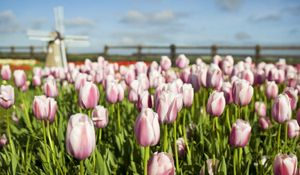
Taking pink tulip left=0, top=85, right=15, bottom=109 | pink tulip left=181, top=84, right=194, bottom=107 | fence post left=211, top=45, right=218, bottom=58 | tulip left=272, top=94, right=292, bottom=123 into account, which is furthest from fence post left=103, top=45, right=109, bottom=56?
tulip left=272, top=94, right=292, bottom=123

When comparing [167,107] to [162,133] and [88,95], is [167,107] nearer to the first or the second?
[88,95]

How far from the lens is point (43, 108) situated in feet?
8.46

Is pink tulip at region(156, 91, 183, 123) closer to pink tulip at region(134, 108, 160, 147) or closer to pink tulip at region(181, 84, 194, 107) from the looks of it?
pink tulip at region(134, 108, 160, 147)

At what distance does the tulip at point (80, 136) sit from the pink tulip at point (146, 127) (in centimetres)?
23

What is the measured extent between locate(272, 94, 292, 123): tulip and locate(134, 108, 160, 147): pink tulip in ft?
3.21

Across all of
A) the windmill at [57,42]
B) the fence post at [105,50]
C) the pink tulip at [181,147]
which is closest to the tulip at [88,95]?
the pink tulip at [181,147]

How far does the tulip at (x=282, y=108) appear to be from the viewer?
243 cm

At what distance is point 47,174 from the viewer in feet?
8.47

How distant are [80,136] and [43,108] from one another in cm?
90

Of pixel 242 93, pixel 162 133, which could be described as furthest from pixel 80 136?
pixel 162 133

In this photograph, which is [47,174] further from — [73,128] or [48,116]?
[73,128]

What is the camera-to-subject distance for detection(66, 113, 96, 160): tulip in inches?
69.9

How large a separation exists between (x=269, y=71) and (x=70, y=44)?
50.7ft

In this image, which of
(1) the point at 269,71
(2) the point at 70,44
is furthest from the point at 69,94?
(2) the point at 70,44
